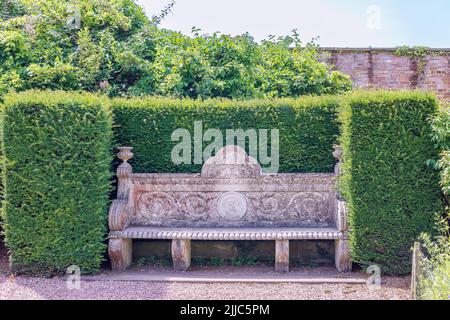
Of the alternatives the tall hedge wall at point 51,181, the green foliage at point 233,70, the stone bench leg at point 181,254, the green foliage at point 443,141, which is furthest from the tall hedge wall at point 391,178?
the green foliage at point 233,70

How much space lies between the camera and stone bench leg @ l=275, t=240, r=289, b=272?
5.98 meters

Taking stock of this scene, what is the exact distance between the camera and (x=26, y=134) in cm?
566

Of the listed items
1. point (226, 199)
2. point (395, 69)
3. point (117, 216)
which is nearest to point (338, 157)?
point (226, 199)

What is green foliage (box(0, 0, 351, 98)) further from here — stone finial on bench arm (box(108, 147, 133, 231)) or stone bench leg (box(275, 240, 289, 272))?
stone bench leg (box(275, 240, 289, 272))

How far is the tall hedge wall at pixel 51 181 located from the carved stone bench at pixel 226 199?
0.54 metres

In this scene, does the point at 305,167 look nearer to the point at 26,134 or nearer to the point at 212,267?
the point at 212,267

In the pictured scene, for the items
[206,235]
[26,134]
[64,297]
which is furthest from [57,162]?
[206,235]

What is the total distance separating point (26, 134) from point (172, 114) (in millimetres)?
1900

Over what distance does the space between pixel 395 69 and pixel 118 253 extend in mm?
8854

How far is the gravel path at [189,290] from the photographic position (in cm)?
502

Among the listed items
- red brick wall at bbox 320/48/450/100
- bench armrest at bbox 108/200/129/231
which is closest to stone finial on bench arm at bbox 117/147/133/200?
bench armrest at bbox 108/200/129/231

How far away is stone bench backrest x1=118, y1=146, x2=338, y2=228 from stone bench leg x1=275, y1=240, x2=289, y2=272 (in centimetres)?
41

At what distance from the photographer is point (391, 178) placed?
18.6 feet
